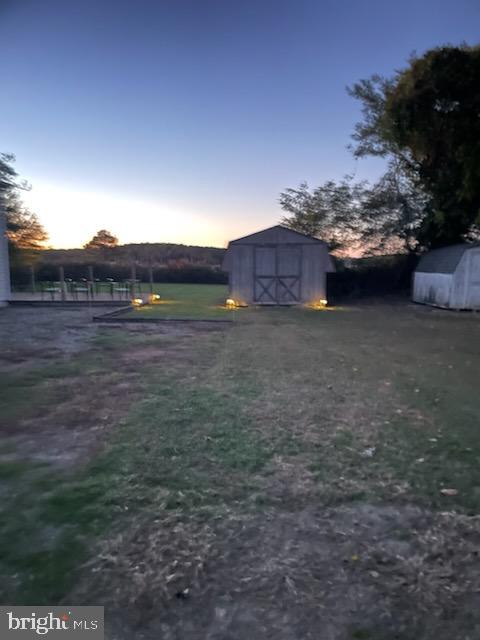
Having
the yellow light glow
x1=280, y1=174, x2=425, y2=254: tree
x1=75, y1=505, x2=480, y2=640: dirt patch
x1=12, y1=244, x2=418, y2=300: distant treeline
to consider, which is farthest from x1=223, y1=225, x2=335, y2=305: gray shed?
x1=75, y1=505, x2=480, y2=640: dirt patch

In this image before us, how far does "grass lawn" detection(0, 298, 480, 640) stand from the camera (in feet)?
5.92

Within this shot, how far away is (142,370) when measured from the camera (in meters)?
6.44

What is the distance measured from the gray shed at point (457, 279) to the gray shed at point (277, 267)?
481 centimetres

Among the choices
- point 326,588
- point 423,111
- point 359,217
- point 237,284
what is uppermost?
point 423,111

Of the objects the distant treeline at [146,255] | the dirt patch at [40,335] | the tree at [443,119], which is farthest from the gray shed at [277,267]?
the distant treeline at [146,255]

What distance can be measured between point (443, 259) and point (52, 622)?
19318 millimetres

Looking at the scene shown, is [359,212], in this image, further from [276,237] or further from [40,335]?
[40,335]

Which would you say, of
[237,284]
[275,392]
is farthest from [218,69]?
[275,392]

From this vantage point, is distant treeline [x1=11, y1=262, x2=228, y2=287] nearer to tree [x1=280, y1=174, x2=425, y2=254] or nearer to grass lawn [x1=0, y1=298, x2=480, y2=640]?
tree [x1=280, y1=174, x2=425, y2=254]

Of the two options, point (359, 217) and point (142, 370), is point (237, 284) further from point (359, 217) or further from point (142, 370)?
point (142, 370)

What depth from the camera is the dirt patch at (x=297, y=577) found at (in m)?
1.69

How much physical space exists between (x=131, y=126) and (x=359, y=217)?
43.4 ft

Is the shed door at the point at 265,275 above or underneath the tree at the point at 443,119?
underneath

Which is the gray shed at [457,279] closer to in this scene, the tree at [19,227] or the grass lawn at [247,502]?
the grass lawn at [247,502]
